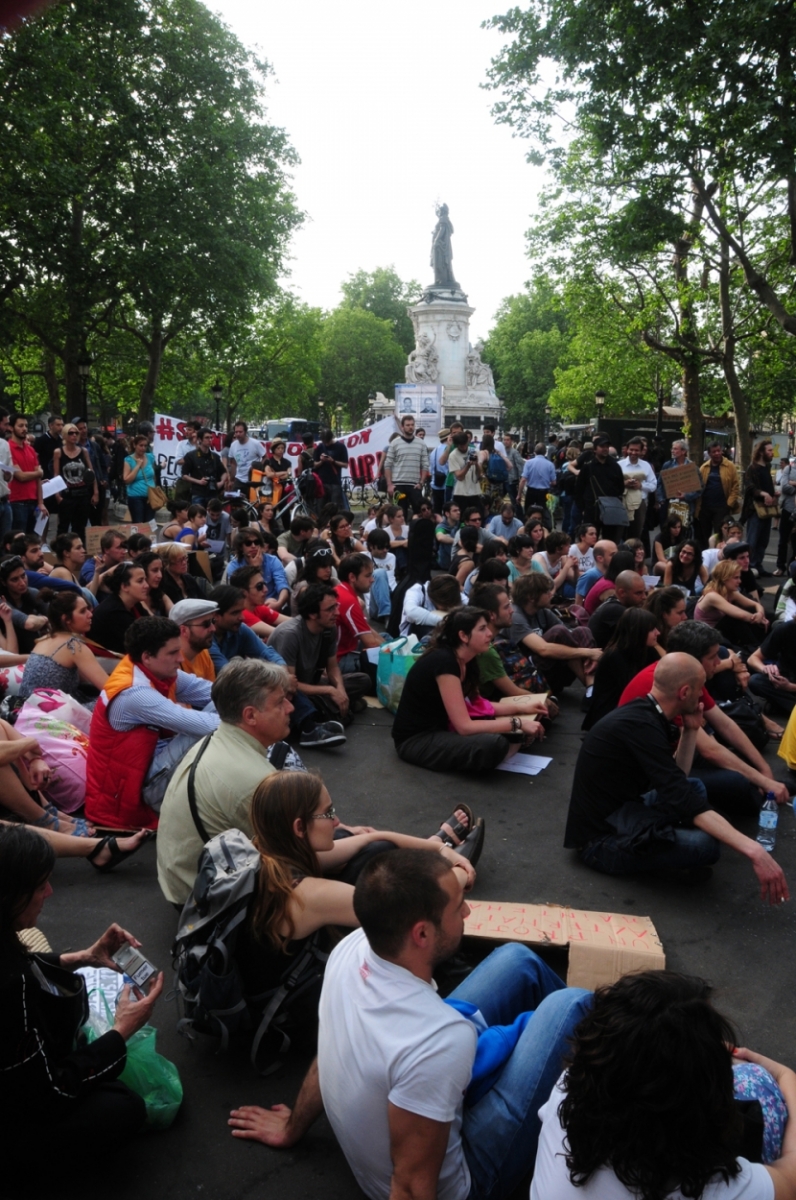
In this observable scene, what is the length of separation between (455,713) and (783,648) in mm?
2876

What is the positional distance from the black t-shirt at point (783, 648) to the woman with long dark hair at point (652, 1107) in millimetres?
5539

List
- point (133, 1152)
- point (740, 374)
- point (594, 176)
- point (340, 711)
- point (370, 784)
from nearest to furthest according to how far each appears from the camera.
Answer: point (133, 1152) < point (370, 784) < point (340, 711) < point (594, 176) < point (740, 374)

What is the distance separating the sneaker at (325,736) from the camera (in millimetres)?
6488

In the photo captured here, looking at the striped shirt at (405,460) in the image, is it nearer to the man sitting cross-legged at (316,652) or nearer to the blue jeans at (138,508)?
the blue jeans at (138,508)

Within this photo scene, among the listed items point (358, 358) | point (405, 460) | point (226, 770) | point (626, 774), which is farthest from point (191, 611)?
point (358, 358)

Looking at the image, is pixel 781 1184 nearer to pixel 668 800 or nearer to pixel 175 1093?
pixel 175 1093

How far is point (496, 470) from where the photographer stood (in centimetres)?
1527

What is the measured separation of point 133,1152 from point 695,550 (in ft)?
25.4

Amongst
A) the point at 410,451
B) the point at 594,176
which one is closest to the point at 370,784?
the point at 410,451

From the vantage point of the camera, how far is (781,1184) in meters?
1.98

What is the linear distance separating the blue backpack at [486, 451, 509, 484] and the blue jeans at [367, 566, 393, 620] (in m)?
5.82

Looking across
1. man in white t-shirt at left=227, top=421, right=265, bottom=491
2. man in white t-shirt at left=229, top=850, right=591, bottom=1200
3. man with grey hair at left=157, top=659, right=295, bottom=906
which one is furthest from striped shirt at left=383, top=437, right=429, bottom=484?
A: man in white t-shirt at left=229, top=850, right=591, bottom=1200

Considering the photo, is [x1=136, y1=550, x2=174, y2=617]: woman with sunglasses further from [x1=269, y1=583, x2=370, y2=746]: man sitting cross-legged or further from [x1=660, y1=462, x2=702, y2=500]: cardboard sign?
[x1=660, y1=462, x2=702, y2=500]: cardboard sign

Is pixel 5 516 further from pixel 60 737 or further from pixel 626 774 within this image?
pixel 626 774
